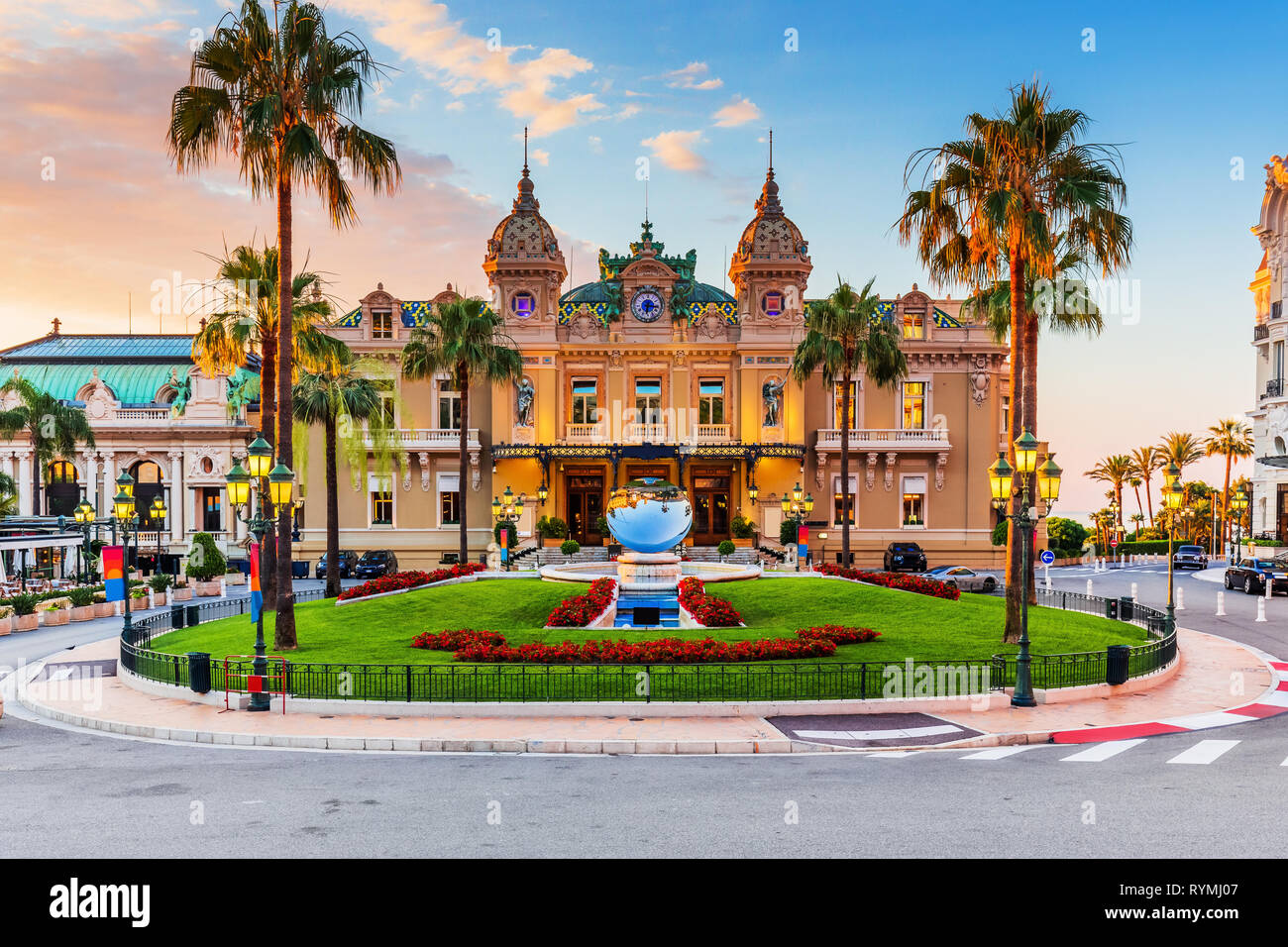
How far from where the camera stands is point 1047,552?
54.2 meters

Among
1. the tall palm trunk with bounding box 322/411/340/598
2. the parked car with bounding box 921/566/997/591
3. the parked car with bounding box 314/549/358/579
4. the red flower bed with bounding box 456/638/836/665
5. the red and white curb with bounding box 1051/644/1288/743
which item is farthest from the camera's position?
the parked car with bounding box 314/549/358/579

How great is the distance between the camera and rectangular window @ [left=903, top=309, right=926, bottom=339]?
5241 centimetres

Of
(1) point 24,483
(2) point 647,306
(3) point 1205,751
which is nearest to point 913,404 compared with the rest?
(2) point 647,306

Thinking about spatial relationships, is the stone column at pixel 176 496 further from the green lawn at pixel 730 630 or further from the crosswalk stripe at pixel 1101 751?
the crosswalk stripe at pixel 1101 751

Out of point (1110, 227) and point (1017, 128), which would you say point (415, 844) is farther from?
point (1110, 227)

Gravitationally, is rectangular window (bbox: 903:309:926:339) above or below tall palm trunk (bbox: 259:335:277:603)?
above

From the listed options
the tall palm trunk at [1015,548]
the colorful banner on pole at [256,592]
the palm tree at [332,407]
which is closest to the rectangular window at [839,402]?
the palm tree at [332,407]

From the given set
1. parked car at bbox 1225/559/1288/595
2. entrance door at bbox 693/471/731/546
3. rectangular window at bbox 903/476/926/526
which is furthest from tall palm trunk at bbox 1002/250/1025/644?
rectangular window at bbox 903/476/926/526

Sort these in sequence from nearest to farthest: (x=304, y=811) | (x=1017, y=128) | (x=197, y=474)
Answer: (x=304, y=811) < (x=1017, y=128) < (x=197, y=474)

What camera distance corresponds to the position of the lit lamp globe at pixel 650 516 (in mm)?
27172

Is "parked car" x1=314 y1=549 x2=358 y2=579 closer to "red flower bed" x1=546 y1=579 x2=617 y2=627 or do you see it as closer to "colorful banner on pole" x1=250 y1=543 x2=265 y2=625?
"red flower bed" x1=546 y1=579 x2=617 y2=627

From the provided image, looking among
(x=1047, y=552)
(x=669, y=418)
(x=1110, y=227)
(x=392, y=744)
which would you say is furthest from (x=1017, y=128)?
(x=1047, y=552)

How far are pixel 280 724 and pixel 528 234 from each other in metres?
38.4

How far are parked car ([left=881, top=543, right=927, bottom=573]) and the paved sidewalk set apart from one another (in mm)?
28740
